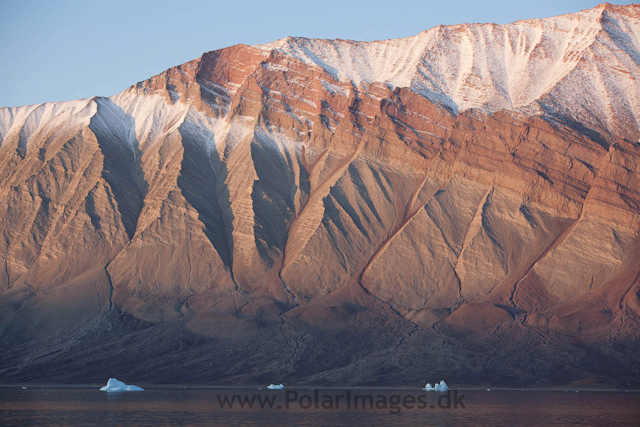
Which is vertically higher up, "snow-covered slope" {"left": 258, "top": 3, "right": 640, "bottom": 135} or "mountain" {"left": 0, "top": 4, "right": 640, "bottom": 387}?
"snow-covered slope" {"left": 258, "top": 3, "right": 640, "bottom": 135}

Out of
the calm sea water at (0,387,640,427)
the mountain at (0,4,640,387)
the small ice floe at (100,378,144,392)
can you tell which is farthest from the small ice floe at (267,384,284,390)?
the small ice floe at (100,378,144,392)

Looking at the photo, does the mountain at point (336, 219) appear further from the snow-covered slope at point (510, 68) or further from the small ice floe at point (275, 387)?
the small ice floe at point (275, 387)

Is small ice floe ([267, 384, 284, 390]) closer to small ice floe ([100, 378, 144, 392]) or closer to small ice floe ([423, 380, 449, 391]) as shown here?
small ice floe ([100, 378, 144, 392])

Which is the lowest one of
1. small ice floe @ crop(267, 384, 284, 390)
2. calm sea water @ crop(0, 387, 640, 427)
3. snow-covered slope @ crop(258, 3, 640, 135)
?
small ice floe @ crop(267, 384, 284, 390)

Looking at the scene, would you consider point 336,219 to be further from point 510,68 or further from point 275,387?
point 510,68

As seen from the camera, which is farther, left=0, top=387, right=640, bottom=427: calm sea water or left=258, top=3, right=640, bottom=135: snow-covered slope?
left=258, top=3, right=640, bottom=135: snow-covered slope

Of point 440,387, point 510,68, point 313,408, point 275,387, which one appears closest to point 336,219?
point 275,387
